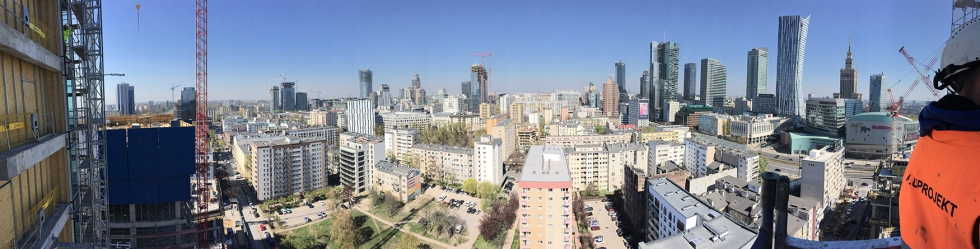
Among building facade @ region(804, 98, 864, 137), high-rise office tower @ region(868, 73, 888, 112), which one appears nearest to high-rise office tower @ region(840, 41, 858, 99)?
building facade @ region(804, 98, 864, 137)

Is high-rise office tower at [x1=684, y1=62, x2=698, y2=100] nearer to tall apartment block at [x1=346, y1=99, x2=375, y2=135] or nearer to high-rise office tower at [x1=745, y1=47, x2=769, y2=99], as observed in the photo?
high-rise office tower at [x1=745, y1=47, x2=769, y2=99]

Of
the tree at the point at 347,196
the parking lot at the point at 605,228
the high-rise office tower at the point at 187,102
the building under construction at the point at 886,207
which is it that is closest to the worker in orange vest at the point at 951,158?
the parking lot at the point at 605,228

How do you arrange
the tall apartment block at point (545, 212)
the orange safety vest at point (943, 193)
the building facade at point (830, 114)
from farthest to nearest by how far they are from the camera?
the building facade at point (830, 114)
the tall apartment block at point (545, 212)
the orange safety vest at point (943, 193)

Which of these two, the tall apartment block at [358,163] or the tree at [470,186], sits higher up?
the tall apartment block at [358,163]

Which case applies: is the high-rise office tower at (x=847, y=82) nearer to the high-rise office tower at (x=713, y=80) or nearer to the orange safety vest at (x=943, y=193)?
the high-rise office tower at (x=713, y=80)

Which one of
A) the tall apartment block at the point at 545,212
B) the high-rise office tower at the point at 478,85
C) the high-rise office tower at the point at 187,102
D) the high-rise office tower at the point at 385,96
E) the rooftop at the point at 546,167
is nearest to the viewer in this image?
the tall apartment block at the point at 545,212

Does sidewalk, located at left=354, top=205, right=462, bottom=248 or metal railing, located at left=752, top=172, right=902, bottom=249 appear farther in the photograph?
sidewalk, located at left=354, top=205, right=462, bottom=248
